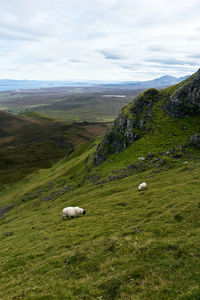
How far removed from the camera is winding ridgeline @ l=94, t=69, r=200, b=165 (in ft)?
231

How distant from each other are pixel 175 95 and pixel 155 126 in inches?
641

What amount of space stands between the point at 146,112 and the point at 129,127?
10.2 metres

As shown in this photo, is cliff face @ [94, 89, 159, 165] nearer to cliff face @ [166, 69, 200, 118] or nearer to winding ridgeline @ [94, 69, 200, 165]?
winding ridgeline @ [94, 69, 200, 165]

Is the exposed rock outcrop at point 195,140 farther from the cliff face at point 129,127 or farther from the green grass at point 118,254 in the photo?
the cliff face at point 129,127

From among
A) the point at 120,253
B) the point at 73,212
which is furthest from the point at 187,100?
the point at 120,253

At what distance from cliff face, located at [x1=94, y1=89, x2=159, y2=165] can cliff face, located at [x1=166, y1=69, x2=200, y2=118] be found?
941 centimetres

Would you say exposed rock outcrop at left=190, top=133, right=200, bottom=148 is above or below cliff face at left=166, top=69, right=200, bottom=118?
below

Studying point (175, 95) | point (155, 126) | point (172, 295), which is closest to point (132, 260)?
point (172, 295)

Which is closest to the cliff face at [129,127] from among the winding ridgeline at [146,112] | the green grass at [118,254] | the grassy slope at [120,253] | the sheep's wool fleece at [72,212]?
Answer: the winding ridgeline at [146,112]

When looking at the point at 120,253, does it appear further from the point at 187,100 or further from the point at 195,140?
the point at 187,100

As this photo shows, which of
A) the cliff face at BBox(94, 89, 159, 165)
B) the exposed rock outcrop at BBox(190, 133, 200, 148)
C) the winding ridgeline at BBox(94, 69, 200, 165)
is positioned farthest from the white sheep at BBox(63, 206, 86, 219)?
the cliff face at BBox(94, 89, 159, 165)

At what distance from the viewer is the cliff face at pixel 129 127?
7379cm

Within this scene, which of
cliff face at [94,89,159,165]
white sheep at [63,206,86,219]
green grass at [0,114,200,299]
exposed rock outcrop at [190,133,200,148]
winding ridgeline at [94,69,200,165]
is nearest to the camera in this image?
green grass at [0,114,200,299]

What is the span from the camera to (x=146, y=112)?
7875 centimetres
